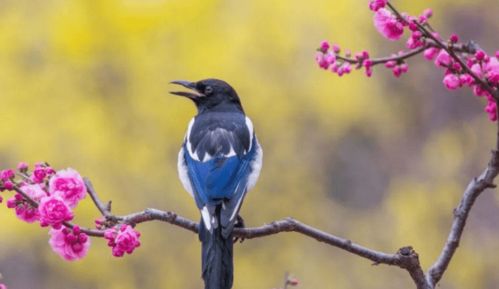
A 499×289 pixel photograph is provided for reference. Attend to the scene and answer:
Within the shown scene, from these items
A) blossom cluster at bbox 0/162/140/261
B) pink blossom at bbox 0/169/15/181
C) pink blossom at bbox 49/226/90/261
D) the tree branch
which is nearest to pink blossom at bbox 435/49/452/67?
the tree branch

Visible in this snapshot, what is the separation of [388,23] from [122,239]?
43.6 inches

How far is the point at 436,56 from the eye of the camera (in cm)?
317

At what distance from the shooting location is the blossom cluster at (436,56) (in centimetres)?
277

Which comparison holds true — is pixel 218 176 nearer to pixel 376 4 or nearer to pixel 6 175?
pixel 376 4

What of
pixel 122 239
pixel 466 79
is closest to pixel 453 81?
pixel 466 79

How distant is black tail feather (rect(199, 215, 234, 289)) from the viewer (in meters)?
2.92

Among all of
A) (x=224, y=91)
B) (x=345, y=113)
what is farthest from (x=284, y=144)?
(x=224, y=91)

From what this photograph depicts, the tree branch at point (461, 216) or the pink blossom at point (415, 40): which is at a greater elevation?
the pink blossom at point (415, 40)

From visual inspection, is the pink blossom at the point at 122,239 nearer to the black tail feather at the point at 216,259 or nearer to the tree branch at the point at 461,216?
the black tail feather at the point at 216,259

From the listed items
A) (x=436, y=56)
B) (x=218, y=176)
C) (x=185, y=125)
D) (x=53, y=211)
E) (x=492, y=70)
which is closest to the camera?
(x=53, y=211)

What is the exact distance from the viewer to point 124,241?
8.45ft

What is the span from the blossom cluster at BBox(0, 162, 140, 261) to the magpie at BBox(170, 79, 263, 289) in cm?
41

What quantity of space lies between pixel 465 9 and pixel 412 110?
1.17m

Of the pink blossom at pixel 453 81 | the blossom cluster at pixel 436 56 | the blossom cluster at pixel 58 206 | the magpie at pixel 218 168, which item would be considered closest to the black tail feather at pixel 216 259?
the magpie at pixel 218 168
